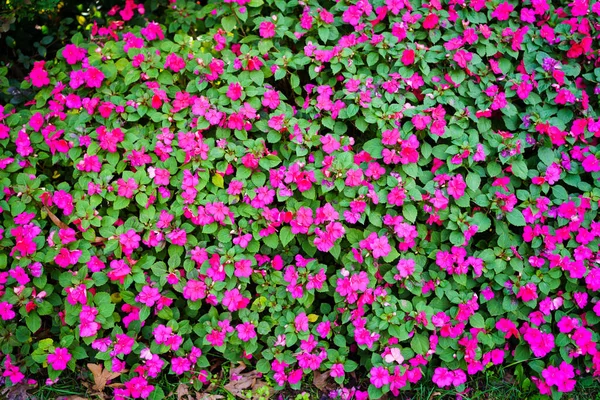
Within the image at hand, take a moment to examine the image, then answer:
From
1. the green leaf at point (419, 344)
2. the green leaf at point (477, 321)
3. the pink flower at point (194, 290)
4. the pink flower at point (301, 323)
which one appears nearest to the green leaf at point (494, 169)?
the green leaf at point (477, 321)

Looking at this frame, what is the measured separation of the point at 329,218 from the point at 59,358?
4.61ft

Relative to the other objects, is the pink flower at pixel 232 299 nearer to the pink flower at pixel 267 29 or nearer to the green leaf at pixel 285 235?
the green leaf at pixel 285 235

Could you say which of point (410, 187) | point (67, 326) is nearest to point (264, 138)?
point (410, 187)

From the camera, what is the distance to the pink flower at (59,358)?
2859 millimetres

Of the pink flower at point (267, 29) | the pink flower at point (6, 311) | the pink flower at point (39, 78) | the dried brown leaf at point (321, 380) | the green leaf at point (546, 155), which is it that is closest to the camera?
the pink flower at point (6, 311)

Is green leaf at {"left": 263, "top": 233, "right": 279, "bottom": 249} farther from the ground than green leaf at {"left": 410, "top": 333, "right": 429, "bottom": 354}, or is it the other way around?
green leaf at {"left": 263, "top": 233, "right": 279, "bottom": 249}

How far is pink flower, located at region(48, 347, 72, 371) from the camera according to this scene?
9.38 feet

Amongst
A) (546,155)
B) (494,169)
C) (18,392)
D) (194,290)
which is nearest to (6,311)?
(18,392)

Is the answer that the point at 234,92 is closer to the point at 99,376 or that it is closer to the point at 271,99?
the point at 271,99

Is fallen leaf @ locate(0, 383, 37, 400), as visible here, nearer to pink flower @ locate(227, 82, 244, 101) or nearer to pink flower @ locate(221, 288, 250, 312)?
pink flower @ locate(221, 288, 250, 312)

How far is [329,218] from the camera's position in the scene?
284cm

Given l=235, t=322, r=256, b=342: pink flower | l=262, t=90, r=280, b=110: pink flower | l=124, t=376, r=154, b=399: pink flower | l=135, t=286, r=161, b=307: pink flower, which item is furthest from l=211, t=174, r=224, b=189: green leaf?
l=124, t=376, r=154, b=399: pink flower

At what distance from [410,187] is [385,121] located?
1.10 feet

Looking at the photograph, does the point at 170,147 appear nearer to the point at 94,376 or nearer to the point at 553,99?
the point at 94,376
